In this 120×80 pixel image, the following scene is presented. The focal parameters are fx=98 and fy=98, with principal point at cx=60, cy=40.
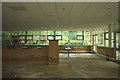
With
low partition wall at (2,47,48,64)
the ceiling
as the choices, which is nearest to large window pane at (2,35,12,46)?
low partition wall at (2,47,48,64)

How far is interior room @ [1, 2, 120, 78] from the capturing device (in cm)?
436

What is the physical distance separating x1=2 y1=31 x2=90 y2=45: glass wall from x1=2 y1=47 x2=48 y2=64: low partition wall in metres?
7.97

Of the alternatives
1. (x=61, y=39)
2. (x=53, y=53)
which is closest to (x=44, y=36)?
(x=61, y=39)

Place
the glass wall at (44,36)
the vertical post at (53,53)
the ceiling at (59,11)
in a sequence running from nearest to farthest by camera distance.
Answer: the ceiling at (59,11), the vertical post at (53,53), the glass wall at (44,36)

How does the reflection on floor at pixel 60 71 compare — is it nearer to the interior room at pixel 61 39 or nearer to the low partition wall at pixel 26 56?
the interior room at pixel 61 39

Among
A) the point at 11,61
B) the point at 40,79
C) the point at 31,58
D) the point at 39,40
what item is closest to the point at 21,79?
the point at 40,79

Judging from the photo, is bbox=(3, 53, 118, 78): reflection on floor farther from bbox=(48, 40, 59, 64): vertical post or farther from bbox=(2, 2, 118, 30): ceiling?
bbox=(2, 2, 118, 30): ceiling

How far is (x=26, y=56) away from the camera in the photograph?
21.8 feet

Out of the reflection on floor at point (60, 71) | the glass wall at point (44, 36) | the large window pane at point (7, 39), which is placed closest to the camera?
the reflection on floor at point (60, 71)

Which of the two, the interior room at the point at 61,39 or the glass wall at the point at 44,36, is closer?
the interior room at the point at 61,39

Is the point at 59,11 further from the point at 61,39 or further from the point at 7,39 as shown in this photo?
the point at 7,39

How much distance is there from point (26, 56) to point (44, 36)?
8.27 m

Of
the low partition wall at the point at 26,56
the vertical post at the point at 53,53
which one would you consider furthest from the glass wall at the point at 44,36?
the vertical post at the point at 53,53

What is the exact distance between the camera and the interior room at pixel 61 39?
4.36 metres
